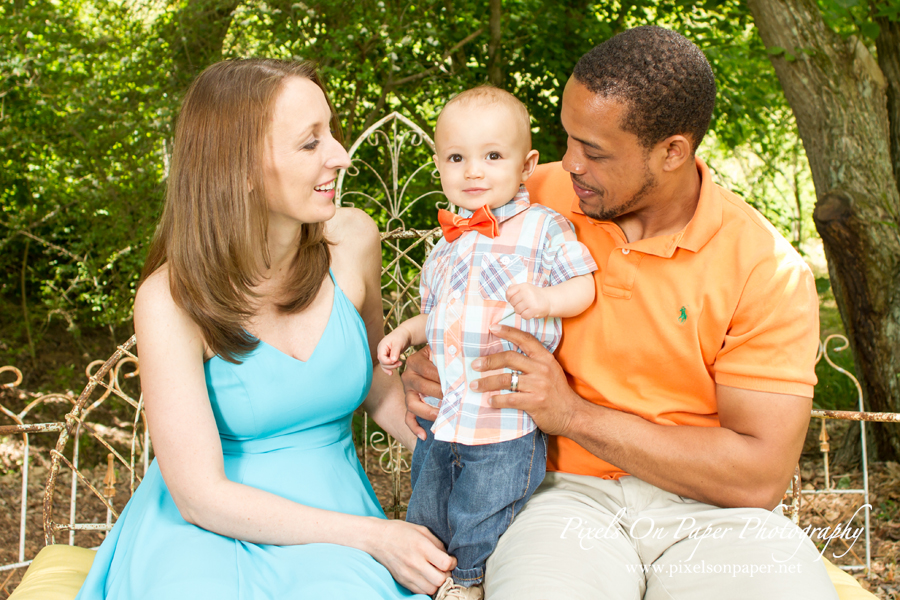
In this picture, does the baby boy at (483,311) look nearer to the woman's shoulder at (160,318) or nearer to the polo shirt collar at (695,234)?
the polo shirt collar at (695,234)

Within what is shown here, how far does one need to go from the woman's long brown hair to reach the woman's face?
0.03 metres

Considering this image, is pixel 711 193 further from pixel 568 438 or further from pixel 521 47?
pixel 521 47

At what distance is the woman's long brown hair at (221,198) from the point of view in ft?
5.82

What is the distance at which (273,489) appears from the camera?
186 cm

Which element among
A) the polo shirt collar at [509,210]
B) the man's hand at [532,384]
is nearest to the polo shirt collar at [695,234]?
the polo shirt collar at [509,210]

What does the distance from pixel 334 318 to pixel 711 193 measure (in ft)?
3.64

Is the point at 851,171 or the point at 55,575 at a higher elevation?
the point at 851,171

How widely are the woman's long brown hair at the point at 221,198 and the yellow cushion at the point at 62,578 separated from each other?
82 centimetres

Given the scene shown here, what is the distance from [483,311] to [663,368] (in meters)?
0.51

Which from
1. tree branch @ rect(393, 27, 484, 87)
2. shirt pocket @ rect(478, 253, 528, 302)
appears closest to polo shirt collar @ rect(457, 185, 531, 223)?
shirt pocket @ rect(478, 253, 528, 302)

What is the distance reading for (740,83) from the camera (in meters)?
5.02

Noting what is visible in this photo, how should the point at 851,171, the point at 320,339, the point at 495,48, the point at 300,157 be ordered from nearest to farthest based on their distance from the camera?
the point at 300,157, the point at 320,339, the point at 851,171, the point at 495,48

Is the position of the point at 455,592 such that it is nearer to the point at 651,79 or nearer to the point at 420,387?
the point at 420,387

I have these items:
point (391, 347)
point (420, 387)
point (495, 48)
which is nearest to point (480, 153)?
point (391, 347)
